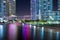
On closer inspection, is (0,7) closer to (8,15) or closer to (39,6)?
(8,15)

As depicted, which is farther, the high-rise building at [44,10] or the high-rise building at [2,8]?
the high-rise building at [2,8]

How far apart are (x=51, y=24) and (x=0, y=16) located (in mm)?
3376

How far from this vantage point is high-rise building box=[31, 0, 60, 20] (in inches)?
353

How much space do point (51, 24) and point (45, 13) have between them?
140cm

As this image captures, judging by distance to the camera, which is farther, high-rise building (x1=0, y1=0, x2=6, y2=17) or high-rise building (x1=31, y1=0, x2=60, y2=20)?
high-rise building (x1=0, y1=0, x2=6, y2=17)

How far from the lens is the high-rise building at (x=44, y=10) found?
8.96 m

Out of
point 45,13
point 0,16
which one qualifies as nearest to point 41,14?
point 45,13

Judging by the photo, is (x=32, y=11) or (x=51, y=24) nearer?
(x=51, y=24)

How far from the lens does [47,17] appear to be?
30.7ft

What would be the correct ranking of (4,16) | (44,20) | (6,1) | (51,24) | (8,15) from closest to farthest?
(51,24) < (44,20) < (4,16) < (8,15) < (6,1)

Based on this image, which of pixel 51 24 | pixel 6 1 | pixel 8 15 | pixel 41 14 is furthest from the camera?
pixel 6 1

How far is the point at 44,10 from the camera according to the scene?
9.47 m

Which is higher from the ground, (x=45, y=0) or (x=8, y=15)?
(x=45, y=0)

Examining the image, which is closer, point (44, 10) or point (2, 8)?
point (44, 10)
